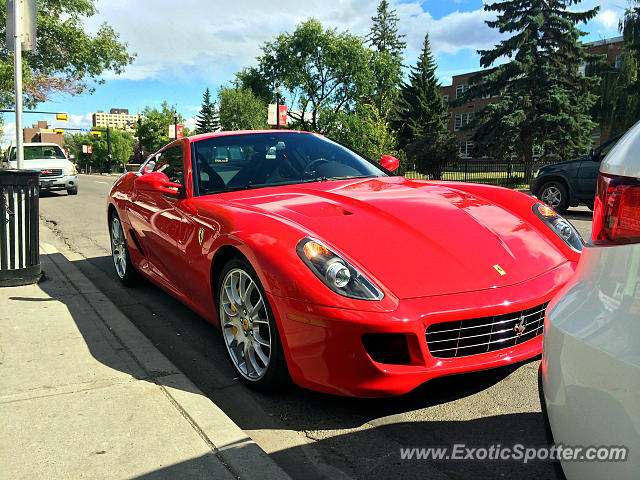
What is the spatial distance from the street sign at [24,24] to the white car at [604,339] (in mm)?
6058

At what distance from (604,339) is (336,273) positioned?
4.43 ft

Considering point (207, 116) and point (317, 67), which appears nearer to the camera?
point (317, 67)

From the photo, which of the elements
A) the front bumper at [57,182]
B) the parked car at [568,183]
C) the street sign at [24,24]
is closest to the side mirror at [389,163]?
the street sign at [24,24]

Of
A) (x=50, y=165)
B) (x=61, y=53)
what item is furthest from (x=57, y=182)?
(x=61, y=53)

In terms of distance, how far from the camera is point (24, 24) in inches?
231

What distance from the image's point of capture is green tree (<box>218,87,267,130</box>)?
55125 mm

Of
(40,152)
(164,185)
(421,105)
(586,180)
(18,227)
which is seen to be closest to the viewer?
(164,185)

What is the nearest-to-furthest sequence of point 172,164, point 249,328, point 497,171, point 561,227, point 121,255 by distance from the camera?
point 249,328 → point 561,227 → point 172,164 → point 121,255 → point 497,171

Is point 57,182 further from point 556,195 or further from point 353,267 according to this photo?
point 353,267

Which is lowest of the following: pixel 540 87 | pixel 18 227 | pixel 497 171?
pixel 18 227

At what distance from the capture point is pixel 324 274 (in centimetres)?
253

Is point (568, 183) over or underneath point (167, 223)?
over

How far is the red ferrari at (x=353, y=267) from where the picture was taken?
7.95 feet

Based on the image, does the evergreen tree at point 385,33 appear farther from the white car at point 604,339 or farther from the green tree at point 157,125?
the white car at point 604,339
